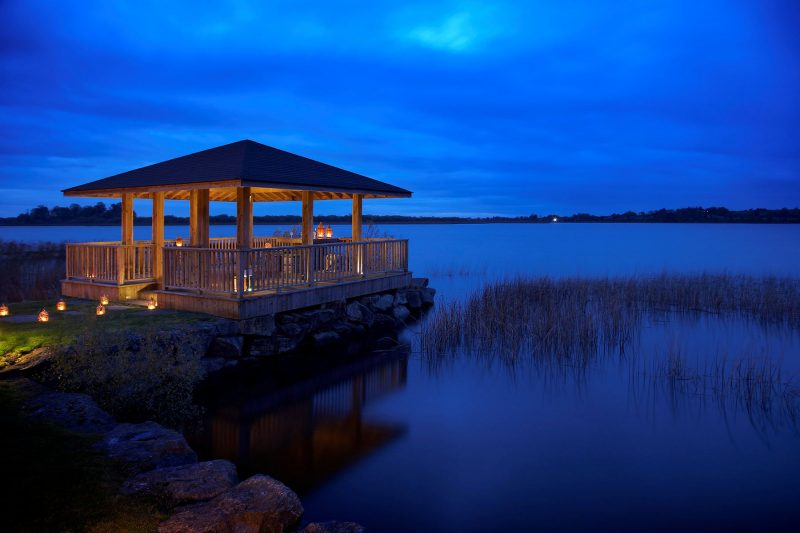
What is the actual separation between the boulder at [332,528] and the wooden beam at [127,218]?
1004 centimetres

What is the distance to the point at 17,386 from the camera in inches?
263

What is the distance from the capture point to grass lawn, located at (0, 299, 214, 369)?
785 cm

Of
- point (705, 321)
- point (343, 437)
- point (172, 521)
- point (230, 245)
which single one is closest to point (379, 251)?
point (230, 245)

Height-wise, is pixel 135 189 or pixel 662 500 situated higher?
pixel 135 189

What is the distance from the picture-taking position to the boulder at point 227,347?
961 centimetres

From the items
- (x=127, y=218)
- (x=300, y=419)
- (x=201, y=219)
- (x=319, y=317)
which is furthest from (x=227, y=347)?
(x=127, y=218)

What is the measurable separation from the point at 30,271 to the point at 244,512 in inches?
682

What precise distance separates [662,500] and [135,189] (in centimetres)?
1061

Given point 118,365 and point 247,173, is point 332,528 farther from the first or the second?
point 247,173

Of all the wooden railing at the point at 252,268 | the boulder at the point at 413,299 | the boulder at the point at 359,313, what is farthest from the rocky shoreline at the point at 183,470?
the boulder at the point at 413,299

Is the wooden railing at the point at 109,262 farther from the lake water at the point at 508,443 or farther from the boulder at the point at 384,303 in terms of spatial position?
the boulder at the point at 384,303

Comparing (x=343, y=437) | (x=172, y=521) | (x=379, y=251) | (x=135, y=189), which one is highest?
(x=135, y=189)

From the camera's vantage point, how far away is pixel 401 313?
49.0ft

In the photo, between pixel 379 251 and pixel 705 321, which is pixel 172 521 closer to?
pixel 379 251
